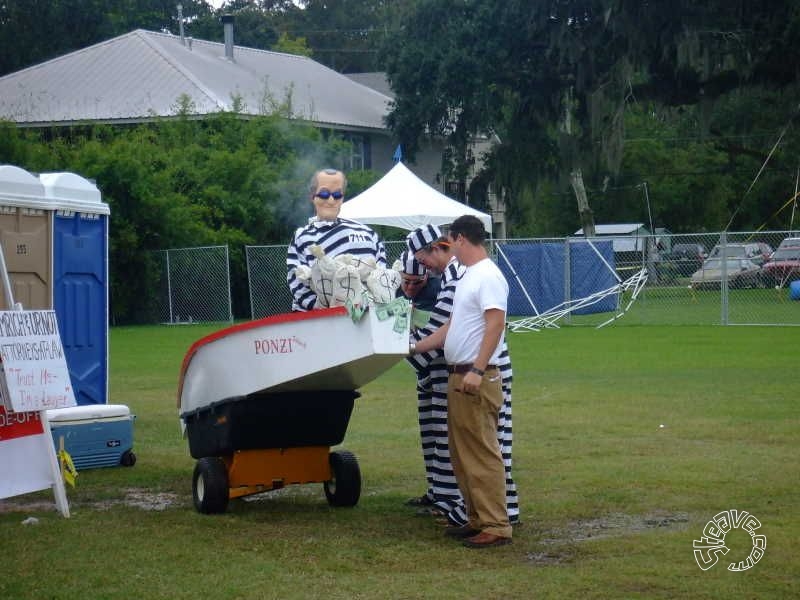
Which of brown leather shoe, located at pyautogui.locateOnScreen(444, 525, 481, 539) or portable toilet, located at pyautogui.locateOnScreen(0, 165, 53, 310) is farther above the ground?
portable toilet, located at pyautogui.locateOnScreen(0, 165, 53, 310)

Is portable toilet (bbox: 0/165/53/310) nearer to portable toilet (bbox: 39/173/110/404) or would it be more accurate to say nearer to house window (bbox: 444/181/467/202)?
portable toilet (bbox: 39/173/110/404)

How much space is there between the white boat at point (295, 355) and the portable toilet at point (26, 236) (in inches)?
112

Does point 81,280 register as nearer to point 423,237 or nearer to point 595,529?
point 423,237

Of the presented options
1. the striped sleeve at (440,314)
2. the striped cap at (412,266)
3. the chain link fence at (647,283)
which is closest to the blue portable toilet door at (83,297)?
the striped cap at (412,266)

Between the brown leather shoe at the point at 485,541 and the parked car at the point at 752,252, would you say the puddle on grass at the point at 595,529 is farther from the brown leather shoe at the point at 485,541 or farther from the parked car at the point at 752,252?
the parked car at the point at 752,252

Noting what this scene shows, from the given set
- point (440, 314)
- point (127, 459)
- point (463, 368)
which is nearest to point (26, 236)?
point (127, 459)

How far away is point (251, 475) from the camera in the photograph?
810 centimetres

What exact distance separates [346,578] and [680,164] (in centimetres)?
5176

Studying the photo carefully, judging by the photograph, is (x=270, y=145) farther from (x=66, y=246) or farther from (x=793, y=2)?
(x=66, y=246)

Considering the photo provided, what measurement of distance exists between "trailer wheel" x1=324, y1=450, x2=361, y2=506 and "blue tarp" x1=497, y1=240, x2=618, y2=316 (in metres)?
22.4

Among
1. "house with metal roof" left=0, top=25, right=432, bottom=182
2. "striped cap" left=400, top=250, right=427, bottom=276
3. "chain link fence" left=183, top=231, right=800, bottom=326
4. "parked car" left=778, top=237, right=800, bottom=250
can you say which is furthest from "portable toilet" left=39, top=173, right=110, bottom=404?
"house with metal roof" left=0, top=25, right=432, bottom=182

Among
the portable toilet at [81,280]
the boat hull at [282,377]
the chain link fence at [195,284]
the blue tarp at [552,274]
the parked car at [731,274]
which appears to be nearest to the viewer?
the boat hull at [282,377]

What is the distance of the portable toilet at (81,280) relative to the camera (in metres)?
11.0

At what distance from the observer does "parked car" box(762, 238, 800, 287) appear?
97.6 feet
